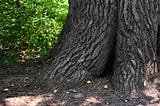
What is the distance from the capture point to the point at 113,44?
482 centimetres

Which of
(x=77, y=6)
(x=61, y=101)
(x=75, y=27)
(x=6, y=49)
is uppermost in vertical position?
(x=77, y=6)

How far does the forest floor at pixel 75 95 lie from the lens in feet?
14.4

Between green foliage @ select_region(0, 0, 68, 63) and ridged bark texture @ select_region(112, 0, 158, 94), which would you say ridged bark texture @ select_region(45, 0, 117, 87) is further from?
green foliage @ select_region(0, 0, 68, 63)

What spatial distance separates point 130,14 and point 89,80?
3.64 ft

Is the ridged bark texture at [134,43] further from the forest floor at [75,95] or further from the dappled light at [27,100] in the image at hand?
the dappled light at [27,100]

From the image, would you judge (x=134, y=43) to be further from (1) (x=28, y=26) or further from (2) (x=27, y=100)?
(1) (x=28, y=26)

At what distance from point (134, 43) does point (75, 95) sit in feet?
3.54

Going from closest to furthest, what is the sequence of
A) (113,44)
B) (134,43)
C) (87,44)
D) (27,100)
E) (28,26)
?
(27,100) < (134,43) < (87,44) < (113,44) < (28,26)

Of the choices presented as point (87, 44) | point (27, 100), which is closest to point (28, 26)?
point (87, 44)

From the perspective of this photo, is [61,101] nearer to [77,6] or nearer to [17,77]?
[17,77]

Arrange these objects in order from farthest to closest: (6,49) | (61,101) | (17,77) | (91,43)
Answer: (6,49), (17,77), (91,43), (61,101)

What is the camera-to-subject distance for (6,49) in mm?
7547

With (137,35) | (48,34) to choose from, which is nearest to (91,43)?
(137,35)

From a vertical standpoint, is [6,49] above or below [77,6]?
below
